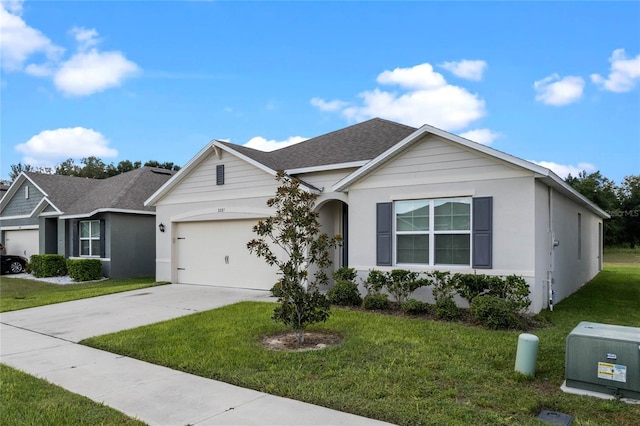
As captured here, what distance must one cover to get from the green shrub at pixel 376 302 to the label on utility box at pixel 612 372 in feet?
15.9

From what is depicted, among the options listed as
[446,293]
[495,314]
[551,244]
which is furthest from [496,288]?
[551,244]

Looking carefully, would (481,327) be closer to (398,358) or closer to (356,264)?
(398,358)

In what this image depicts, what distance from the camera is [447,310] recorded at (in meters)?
8.18

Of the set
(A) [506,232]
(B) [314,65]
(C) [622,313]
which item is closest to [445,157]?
(A) [506,232]

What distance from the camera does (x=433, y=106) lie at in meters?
20.0

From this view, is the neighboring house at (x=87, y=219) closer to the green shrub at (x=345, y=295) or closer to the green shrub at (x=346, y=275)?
the green shrub at (x=346, y=275)

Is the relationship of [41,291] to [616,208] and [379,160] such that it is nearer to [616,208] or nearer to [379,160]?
[379,160]

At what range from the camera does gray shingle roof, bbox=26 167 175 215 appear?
719 inches

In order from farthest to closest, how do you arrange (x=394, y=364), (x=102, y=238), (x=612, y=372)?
(x=102, y=238)
(x=394, y=364)
(x=612, y=372)

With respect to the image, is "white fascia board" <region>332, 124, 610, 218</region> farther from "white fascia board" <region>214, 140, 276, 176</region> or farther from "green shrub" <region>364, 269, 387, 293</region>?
"green shrub" <region>364, 269, 387, 293</region>

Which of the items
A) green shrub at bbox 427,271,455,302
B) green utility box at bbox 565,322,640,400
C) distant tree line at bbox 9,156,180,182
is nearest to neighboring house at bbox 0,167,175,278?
green shrub at bbox 427,271,455,302

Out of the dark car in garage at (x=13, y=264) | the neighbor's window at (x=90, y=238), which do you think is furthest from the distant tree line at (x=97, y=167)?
the neighbor's window at (x=90, y=238)

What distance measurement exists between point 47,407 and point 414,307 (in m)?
6.33

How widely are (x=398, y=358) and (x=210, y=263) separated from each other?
9.60 metres
